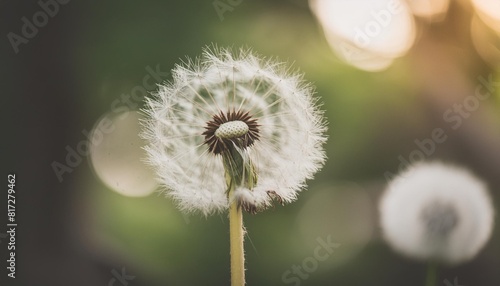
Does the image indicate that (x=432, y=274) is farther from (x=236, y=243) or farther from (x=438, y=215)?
(x=236, y=243)

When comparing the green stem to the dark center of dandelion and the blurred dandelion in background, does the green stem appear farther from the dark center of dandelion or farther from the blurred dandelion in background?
the dark center of dandelion

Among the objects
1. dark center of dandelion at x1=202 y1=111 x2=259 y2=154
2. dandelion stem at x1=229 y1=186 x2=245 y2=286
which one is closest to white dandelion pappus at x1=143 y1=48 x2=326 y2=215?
dark center of dandelion at x1=202 y1=111 x2=259 y2=154

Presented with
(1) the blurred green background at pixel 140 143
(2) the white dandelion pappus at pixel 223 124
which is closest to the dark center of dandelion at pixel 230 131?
(2) the white dandelion pappus at pixel 223 124

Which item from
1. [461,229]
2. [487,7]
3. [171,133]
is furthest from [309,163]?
[487,7]

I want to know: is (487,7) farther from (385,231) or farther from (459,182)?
(385,231)

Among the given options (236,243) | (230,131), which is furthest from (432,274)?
(230,131)

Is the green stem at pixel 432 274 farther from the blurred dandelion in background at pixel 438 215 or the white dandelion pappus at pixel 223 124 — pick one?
the white dandelion pappus at pixel 223 124
